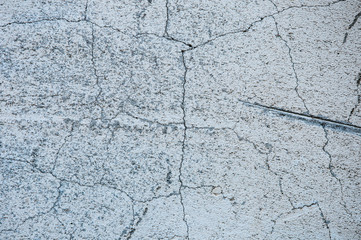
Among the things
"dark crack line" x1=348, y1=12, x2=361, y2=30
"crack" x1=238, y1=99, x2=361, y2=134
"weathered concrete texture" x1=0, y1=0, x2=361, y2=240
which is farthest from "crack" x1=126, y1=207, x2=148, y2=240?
"dark crack line" x1=348, y1=12, x2=361, y2=30

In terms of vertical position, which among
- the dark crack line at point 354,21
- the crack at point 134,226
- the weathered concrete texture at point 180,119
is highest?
the dark crack line at point 354,21

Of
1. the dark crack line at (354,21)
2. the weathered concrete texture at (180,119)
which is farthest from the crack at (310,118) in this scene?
the dark crack line at (354,21)

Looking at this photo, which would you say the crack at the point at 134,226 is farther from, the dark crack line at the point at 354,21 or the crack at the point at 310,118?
the dark crack line at the point at 354,21

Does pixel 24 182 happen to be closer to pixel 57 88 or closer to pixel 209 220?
pixel 57 88

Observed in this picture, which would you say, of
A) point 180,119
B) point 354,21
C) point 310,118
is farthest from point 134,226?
point 354,21

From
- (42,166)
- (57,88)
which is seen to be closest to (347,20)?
(57,88)

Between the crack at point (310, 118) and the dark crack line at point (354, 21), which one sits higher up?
the dark crack line at point (354, 21)

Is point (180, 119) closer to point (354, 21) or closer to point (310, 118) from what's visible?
point (310, 118)

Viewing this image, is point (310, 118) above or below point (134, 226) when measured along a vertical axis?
above

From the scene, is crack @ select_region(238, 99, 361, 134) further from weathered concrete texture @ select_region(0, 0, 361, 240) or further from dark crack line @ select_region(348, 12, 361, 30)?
dark crack line @ select_region(348, 12, 361, 30)
